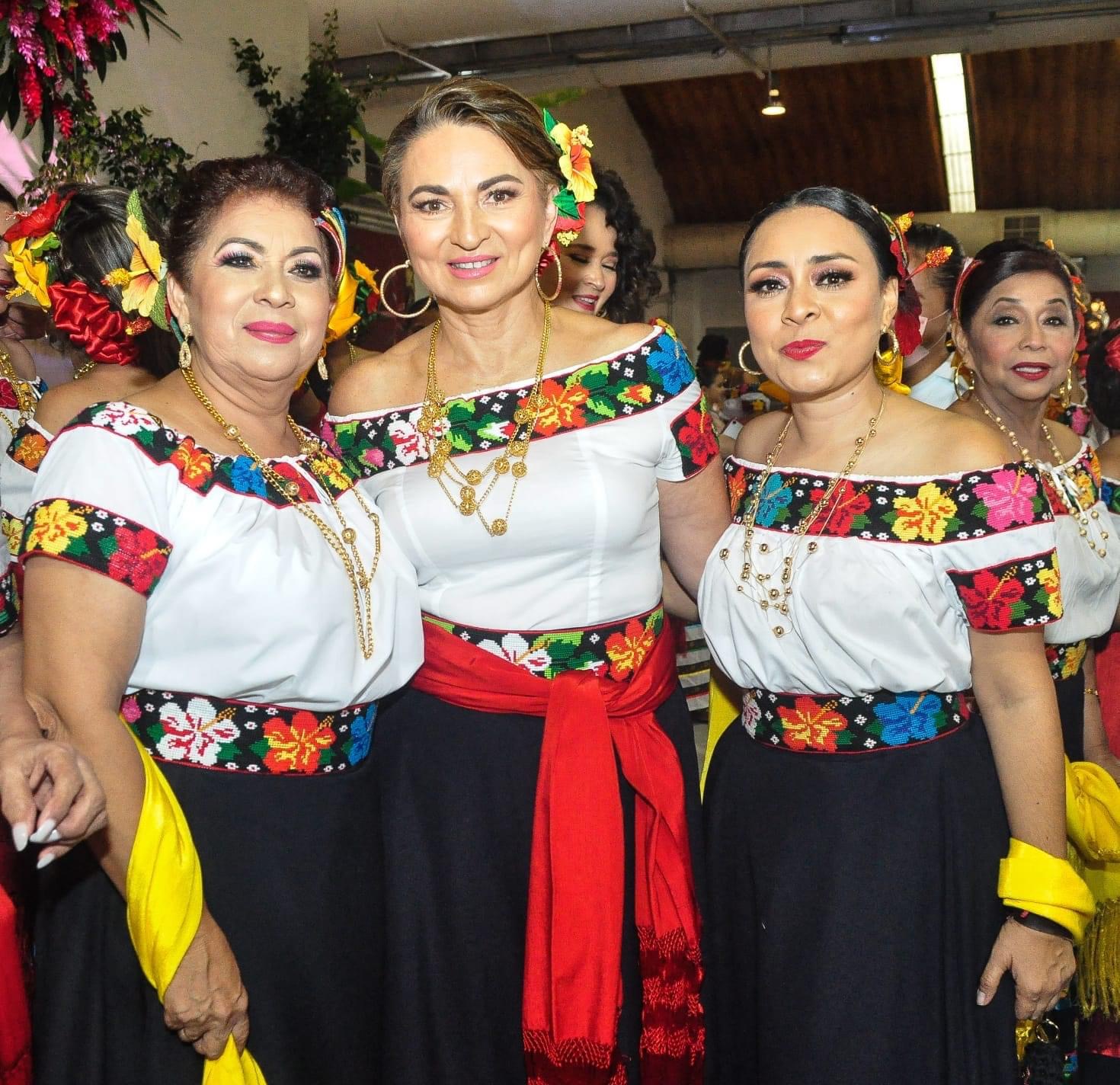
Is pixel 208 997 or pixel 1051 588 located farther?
pixel 1051 588

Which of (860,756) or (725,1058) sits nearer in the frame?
(860,756)

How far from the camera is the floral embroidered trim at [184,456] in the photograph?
174 centimetres

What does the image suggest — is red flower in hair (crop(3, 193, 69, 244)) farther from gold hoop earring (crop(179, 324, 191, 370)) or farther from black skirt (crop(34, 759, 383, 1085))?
black skirt (crop(34, 759, 383, 1085))

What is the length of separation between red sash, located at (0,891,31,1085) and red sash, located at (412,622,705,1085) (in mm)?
781

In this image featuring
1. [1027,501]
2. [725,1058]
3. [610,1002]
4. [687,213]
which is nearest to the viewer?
[1027,501]

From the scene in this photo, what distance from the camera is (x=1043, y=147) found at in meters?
13.1

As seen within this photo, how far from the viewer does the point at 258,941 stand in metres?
1.83

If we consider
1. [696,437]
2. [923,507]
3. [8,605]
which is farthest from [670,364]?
[8,605]

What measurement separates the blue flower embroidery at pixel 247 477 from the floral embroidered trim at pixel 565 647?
0.43 m

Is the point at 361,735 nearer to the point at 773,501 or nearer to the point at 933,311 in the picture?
the point at 773,501

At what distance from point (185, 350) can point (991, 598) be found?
1333mm

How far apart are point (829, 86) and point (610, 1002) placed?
12.0 meters

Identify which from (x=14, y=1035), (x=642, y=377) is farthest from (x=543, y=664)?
(x=14, y=1035)

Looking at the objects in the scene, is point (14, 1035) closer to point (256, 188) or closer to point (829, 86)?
point (256, 188)
